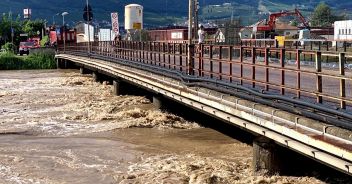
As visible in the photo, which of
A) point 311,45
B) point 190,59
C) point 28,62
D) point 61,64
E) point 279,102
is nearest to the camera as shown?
point 279,102

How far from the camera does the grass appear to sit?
64.1m

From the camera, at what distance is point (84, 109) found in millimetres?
24281

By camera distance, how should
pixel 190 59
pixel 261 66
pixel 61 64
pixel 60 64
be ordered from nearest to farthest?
1. pixel 261 66
2. pixel 190 59
3. pixel 61 64
4. pixel 60 64

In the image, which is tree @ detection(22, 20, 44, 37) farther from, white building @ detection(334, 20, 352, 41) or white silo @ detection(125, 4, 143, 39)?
white building @ detection(334, 20, 352, 41)

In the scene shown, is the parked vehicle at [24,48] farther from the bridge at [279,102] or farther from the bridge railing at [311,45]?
the bridge at [279,102]

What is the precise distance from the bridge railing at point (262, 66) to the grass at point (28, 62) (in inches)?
1011

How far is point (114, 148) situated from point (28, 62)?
51.6 meters

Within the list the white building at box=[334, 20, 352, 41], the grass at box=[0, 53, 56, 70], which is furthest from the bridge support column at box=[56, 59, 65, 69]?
the white building at box=[334, 20, 352, 41]

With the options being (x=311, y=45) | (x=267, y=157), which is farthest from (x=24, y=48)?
(x=267, y=157)

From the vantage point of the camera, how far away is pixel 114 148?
52.2 ft

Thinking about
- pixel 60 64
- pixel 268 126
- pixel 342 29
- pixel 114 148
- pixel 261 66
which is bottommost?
pixel 114 148

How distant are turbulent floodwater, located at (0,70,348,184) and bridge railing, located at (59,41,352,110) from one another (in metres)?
1.85

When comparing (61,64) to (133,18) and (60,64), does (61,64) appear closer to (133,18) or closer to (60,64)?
(60,64)

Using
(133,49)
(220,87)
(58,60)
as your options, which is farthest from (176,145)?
(58,60)
